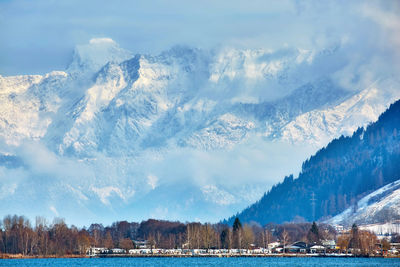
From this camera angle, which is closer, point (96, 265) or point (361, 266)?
point (361, 266)

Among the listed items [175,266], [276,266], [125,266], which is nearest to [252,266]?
[276,266]

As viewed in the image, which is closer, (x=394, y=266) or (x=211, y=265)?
(x=394, y=266)

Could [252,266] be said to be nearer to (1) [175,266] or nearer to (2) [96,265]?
(1) [175,266]

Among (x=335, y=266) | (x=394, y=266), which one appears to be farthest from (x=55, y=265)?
(x=394, y=266)

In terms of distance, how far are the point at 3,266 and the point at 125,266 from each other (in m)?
29.1

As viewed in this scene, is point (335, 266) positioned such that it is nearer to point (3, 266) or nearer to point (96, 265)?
point (96, 265)

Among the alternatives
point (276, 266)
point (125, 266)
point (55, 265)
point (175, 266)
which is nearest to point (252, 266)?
point (276, 266)

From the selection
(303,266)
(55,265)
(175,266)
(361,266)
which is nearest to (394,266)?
(361,266)

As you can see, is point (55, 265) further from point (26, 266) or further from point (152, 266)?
point (152, 266)

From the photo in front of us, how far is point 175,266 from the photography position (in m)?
190

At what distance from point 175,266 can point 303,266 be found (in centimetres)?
3045

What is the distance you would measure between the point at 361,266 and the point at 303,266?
1354cm

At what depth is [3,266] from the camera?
185 meters

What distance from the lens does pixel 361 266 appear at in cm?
18375
